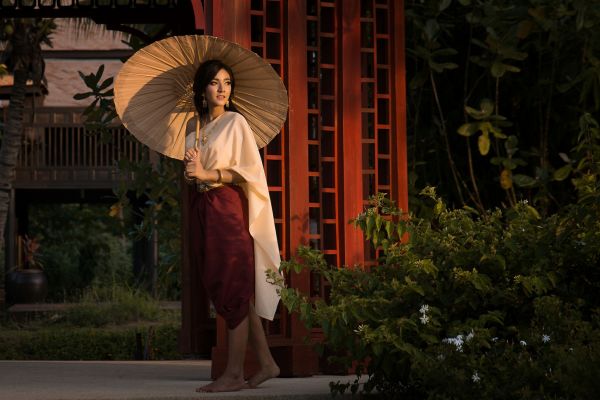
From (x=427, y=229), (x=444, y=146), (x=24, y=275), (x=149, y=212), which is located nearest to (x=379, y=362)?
(x=427, y=229)

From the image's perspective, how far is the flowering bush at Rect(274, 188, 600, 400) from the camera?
6.21m

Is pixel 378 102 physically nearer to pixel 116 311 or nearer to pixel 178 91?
pixel 178 91

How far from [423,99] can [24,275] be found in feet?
41.0

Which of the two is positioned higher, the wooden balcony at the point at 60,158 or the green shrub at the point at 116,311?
the wooden balcony at the point at 60,158

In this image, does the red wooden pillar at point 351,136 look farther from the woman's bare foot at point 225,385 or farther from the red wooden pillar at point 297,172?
the woman's bare foot at point 225,385

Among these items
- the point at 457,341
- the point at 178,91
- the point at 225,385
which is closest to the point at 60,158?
the point at 178,91

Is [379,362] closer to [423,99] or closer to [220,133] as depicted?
[220,133]

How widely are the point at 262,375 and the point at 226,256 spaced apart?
2.27 ft

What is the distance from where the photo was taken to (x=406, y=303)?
6.85m

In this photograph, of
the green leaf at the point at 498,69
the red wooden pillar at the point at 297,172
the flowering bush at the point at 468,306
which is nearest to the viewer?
the flowering bush at the point at 468,306

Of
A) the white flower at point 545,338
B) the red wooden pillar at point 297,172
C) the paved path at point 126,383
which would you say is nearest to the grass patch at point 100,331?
the paved path at point 126,383

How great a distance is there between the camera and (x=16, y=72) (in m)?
19.7

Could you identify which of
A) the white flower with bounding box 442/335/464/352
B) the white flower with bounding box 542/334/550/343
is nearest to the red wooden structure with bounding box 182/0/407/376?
the white flower with bounding box 442/335/464/352

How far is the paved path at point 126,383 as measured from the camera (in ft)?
22.3
